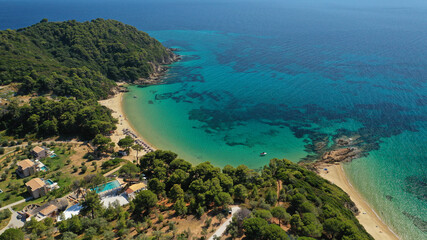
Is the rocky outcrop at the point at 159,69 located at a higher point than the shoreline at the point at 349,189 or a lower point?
higher

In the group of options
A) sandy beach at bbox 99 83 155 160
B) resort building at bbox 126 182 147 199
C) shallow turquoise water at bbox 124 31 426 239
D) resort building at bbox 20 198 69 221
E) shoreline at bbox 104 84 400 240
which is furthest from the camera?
sandy beach at bbox 99 83 155 160

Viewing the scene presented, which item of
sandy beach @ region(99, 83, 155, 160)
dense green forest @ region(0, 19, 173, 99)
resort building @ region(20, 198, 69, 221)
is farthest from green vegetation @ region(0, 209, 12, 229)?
dense green forest @ region(0, 19, 173, 99)

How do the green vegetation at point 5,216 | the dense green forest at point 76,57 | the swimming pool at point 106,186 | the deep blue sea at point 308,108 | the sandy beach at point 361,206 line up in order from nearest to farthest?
the green vegetation at point 5,216 < the sandy beach at point 361,206 < the swimming pool at point 106,186 < the deep blue sea at point 308,108 < the dense green forest at point 76,57

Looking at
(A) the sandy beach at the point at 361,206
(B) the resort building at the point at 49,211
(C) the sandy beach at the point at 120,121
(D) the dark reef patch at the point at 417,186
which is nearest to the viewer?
(B) the resort building at the point at 49,211

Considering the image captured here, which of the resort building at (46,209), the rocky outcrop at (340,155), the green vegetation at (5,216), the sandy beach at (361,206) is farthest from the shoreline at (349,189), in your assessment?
the green vegetation at (5,216)

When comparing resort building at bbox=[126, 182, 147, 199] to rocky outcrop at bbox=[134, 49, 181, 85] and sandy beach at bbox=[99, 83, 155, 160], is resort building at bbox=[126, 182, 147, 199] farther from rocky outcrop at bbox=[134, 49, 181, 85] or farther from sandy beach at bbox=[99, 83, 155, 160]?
rocky outcrop at bbox=[134, 49, 181, 85]

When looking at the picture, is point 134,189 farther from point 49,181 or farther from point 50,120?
point 50,120

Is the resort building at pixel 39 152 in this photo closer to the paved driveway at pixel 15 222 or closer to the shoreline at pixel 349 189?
the shoreline at pixel 349 189

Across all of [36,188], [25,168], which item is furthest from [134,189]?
[25,168]
